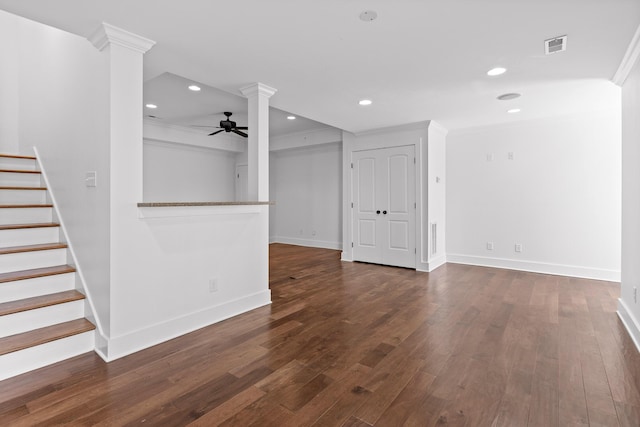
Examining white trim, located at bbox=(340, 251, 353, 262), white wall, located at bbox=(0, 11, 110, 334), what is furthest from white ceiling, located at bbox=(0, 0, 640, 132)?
white trim, located at bbox=(340, 251, 353, 262)

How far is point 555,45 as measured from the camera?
2.56 meters

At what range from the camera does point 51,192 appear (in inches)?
132

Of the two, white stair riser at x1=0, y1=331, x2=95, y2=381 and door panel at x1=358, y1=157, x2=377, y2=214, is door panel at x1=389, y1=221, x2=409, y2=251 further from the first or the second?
white stair riser at x1=0, y1=331, x2=95, y2=381

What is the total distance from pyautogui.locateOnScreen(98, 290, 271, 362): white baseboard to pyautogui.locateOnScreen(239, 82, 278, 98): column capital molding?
2.20 metres

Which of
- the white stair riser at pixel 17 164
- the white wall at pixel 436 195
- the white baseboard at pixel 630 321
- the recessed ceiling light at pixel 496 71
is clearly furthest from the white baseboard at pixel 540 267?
the white stair riser at pixel 17 164

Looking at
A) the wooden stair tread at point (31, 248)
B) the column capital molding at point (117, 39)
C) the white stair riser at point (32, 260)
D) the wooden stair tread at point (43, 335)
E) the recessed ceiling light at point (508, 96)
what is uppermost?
the recessed ceiling light at point (508, 96)

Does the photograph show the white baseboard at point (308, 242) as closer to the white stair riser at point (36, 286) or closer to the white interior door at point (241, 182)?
the white interior door at point (241, 182)

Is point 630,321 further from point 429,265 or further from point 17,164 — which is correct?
point 17,164

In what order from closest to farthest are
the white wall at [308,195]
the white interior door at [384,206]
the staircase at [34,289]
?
1. the staircase at [34,289]
2. the white interior door at [384,206]
3. the white wall at [308,195]

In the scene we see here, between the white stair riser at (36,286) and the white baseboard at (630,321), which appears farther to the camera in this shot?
the white baseboard at (630,321)

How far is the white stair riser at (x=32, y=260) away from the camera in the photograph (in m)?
2.63

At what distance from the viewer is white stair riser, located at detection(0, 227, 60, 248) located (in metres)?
2.85

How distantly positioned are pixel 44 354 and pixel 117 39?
2299 mm

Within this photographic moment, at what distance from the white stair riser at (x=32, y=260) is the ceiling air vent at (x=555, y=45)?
4549mm
